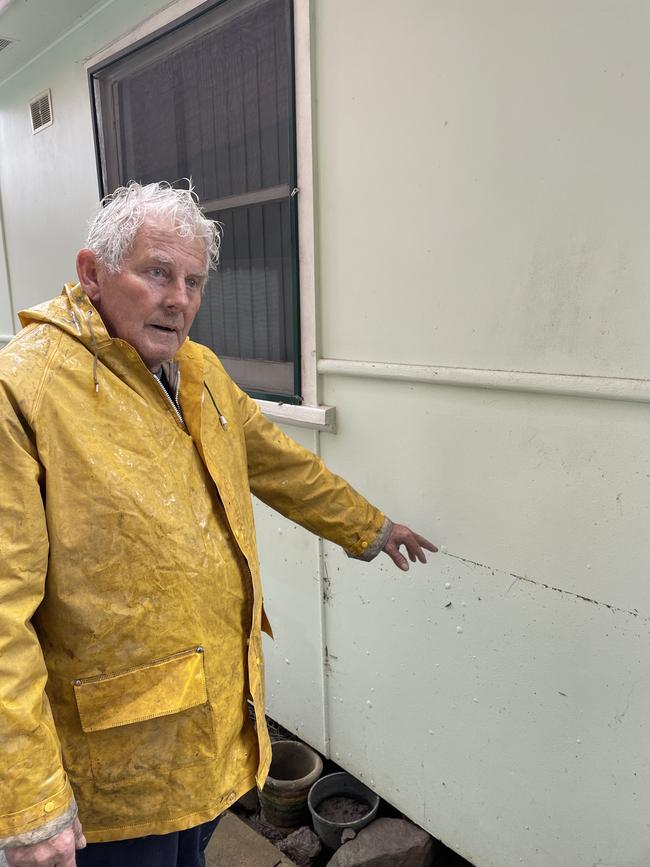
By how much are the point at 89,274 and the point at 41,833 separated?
1.11 meters

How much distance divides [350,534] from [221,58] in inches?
76.9

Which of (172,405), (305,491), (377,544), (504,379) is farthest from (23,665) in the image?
(504,379)

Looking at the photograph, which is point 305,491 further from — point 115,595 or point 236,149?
point 236,149

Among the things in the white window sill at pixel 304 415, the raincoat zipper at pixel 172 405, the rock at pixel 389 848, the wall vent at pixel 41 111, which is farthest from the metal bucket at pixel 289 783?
the wall vent at pixel 41 111

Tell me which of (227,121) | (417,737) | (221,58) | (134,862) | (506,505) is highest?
(221,58)

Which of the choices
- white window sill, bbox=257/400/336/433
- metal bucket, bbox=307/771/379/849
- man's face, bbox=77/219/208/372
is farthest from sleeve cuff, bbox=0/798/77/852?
metal bucket, bbox=307/771/379/849

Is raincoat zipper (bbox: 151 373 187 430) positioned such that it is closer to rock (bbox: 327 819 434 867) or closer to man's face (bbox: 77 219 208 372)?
man's face (bbox: 77 219 208 372)

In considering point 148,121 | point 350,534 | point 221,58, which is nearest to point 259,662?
point 350,534

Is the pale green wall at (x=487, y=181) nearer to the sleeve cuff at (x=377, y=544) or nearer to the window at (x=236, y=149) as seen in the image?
the window at (x=236, y=149)

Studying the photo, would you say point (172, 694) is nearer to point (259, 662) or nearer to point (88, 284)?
point (259, 662)

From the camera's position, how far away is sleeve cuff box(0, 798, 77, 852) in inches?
42.4

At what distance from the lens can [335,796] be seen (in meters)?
2.55

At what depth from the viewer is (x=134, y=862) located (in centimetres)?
143

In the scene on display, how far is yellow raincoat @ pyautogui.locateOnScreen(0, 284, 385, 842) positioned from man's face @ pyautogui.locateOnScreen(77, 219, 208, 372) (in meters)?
0.07
